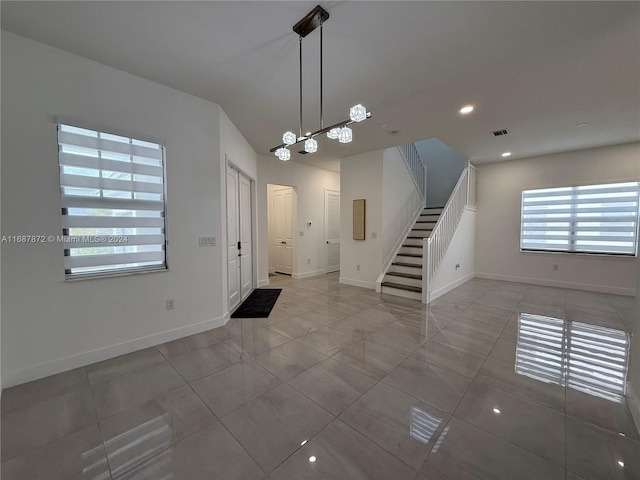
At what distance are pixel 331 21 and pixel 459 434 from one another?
10.3ft

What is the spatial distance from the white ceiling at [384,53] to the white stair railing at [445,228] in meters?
1.81

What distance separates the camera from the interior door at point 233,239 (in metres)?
3.91

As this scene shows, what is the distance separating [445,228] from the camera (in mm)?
5016

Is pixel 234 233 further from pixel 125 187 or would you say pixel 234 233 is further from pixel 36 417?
pixel 36 417

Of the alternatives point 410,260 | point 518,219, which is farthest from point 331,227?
point 518,219

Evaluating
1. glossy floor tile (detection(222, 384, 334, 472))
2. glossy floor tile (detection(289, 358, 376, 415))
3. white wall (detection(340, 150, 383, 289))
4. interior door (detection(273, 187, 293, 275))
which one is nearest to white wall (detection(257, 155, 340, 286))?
interior door (detection(273, 187, 293, 275))

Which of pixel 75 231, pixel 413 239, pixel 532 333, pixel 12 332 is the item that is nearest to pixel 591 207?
pixel 413 239

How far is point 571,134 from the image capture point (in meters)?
4.35

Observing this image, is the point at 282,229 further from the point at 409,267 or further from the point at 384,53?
the point at 384,53

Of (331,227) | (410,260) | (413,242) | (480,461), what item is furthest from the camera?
(331,227)

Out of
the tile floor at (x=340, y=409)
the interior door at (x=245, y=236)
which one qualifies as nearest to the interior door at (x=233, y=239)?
the interior door at (x=245, y=236)

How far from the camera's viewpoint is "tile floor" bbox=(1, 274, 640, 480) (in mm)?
1454

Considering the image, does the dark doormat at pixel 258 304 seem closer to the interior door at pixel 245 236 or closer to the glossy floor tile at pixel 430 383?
the interior door at pixel 245 236

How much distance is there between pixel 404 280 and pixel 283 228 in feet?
11.3
